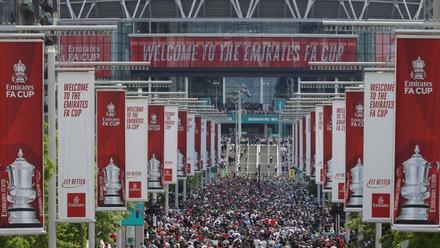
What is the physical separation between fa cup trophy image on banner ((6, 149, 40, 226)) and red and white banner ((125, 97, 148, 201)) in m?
15.5

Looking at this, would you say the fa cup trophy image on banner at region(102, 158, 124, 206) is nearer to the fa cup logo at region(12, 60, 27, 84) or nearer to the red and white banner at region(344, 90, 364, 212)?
the red and white banner at region(344, 90, 364, 212)

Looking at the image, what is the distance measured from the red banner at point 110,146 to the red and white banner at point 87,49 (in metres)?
92.4

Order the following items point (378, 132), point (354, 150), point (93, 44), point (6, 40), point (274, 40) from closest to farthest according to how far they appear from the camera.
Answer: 1. point (6, 40)
2. point (378, 132)
3. point (354, 150)
4. point (93, 44)
5. point (274, 40)

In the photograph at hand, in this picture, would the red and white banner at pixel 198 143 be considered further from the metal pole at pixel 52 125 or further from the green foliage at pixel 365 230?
the metal pole at pixel 52 125

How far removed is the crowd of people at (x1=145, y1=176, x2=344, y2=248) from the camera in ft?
205

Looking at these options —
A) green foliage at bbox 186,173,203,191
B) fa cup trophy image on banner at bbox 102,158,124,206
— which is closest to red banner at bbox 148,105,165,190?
fa cup trophy image on banner at bbox 102,158,124,206

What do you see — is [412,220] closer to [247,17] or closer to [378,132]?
[378,132]

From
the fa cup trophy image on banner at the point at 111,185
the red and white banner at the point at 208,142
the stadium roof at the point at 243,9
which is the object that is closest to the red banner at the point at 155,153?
the fa cup trophy image on banner at the point at 111,185

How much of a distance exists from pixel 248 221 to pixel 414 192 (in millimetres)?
50358

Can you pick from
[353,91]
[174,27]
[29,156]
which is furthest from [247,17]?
[29,156]

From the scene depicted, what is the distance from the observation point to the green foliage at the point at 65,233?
32.1m

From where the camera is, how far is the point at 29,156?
1076 inches

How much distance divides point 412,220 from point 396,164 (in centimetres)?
111

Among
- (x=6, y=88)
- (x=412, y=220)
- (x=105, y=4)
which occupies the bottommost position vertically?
(x=412, y=220)
